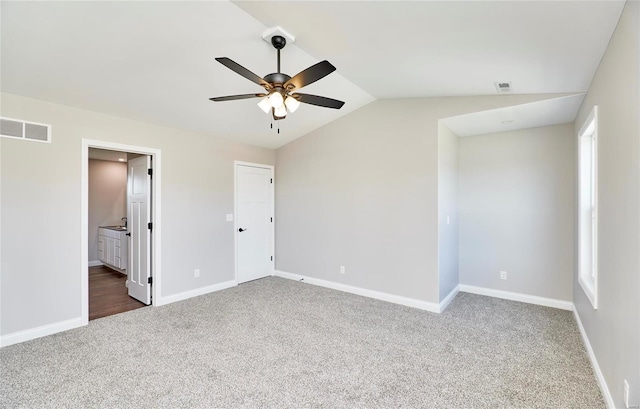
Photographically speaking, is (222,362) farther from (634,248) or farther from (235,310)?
(634,248)

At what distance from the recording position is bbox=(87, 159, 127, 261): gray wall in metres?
6.54

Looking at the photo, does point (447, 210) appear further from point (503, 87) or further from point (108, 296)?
point (108, 296)

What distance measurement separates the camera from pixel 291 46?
8.95 feet

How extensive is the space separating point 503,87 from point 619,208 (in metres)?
1.70

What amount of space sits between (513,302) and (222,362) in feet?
12.6

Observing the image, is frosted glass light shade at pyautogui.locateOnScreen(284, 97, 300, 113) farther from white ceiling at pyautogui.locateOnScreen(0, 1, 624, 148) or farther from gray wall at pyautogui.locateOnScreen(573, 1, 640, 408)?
gray wall at pyautogui.locateOnScreen(573, 1, 640, 408)

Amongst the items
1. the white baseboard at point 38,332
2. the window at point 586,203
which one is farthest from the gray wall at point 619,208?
the white baseboard at point 38,332

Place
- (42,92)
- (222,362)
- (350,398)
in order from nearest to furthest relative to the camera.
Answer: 1. (350,398)
2. (222,362)
3. (42,92)

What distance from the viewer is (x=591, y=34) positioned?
192 cm

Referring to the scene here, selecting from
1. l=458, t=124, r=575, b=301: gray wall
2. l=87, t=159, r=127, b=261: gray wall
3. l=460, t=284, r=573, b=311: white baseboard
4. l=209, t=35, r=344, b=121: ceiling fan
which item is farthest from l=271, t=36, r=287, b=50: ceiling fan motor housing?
l=87, t=159, r=127, b=261: gray wall

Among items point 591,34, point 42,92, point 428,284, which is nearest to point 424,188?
point 428,284

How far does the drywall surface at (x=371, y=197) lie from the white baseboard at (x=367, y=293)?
0.19 feet

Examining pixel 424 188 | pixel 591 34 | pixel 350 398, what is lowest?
pixel 350 398

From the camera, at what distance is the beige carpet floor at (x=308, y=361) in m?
2.13
